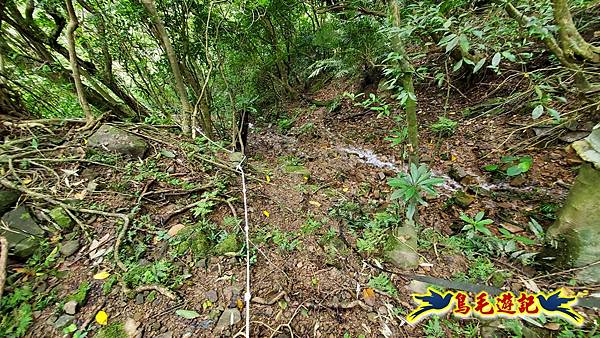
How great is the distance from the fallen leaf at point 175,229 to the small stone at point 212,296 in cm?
61

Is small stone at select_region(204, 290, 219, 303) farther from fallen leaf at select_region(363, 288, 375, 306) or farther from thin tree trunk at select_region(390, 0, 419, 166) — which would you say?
thin tree trunk at select_region(390, 0, 419, 166)

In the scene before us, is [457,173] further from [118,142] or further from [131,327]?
[118,142]

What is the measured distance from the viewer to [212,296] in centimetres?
174

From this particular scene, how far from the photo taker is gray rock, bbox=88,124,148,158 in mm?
2871

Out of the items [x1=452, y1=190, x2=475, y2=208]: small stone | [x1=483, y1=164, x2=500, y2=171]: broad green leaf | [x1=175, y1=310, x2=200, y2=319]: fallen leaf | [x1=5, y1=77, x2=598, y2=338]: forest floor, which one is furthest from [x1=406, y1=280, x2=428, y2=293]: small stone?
[x1=483, y1=164, x2=500, y2=171]: broad green leaf

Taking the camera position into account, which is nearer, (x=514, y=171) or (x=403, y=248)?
(x=403, y=248)

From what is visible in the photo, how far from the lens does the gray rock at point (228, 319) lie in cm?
158

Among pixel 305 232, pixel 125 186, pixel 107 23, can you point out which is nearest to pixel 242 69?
pixel 107 23

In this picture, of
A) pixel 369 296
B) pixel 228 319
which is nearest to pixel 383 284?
pixel 369 296

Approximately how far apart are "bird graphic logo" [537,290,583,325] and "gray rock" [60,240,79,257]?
A: 3.43 m

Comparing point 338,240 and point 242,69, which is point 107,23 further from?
point 338,240

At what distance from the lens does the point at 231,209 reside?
2.43 meters

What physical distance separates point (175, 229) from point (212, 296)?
0.70 m

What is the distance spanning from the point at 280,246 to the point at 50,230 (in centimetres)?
179
